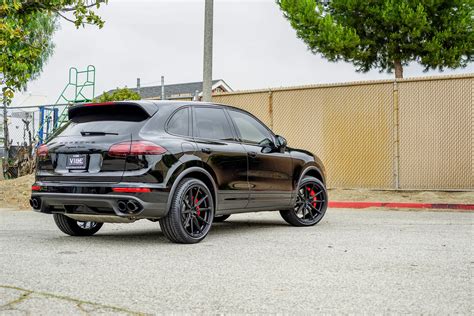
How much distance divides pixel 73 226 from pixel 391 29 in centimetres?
1846

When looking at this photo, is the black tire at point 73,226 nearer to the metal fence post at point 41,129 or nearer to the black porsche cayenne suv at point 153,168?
the black porsche cayenne suv at point 153,168

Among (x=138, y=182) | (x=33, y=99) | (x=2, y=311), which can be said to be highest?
(x=33, y=99)

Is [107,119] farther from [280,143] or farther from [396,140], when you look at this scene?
[396,140]

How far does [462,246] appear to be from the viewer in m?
7.28

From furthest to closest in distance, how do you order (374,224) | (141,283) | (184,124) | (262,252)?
(374,224), (184,124), (262,252), (141,283)

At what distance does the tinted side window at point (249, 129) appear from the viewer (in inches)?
344

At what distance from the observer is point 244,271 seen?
5.69 m

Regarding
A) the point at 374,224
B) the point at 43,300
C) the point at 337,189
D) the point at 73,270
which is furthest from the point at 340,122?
the point at 43,300

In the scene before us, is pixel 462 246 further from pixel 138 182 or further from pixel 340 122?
pixel 340 122

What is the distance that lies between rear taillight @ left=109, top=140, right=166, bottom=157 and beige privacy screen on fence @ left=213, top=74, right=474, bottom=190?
8949 mm

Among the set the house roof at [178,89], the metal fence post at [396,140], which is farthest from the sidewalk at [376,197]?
the house roof at [178,89]

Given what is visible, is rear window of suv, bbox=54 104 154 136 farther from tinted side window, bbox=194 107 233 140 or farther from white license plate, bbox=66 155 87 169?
tinted side window, bbox=194 107 233 140

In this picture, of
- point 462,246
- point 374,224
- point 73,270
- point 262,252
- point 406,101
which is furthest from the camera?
point 406,101

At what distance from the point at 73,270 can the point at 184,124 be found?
2.67m
